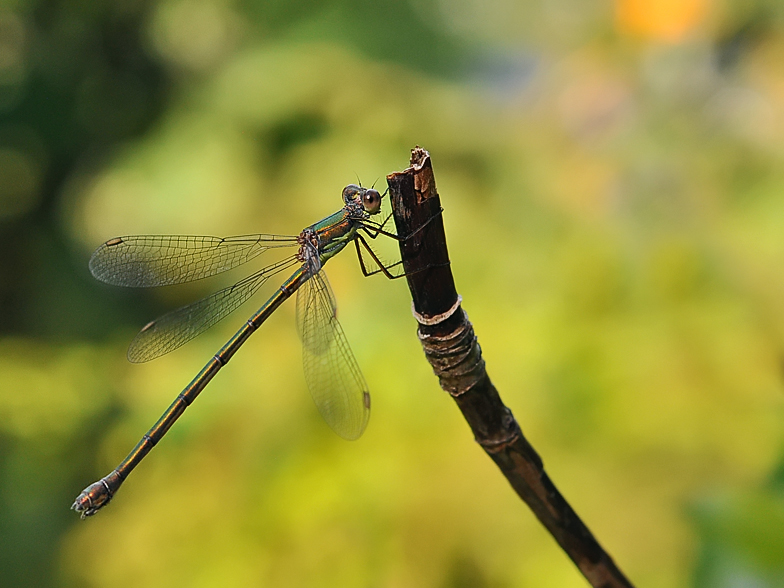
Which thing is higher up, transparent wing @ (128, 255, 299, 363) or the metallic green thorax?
transparent wing @ (128, 255, 299, 363)

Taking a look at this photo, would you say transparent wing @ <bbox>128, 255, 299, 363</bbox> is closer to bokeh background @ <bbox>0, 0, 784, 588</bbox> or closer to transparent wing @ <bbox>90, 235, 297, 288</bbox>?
transparent wing @ <bbox>90, 235, 297, 288</bbox>

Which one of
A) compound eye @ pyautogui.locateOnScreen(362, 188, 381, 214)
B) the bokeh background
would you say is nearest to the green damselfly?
compound eye @ pyautogui.locateOnScreen(362, 188, 381, 214)

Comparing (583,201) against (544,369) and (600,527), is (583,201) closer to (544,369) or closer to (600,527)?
(544,369)

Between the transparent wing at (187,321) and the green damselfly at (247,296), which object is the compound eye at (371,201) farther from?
the transparent wing at (187,321)

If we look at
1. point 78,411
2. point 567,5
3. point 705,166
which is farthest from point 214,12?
point 705,166

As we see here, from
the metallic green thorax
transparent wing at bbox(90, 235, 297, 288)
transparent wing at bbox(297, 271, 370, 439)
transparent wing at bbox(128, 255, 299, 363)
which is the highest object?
transparent wing at bbox(90, 235, 297, 288)

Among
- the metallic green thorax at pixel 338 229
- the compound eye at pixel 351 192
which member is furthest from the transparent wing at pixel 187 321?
the compound eye at pixel 351 192
